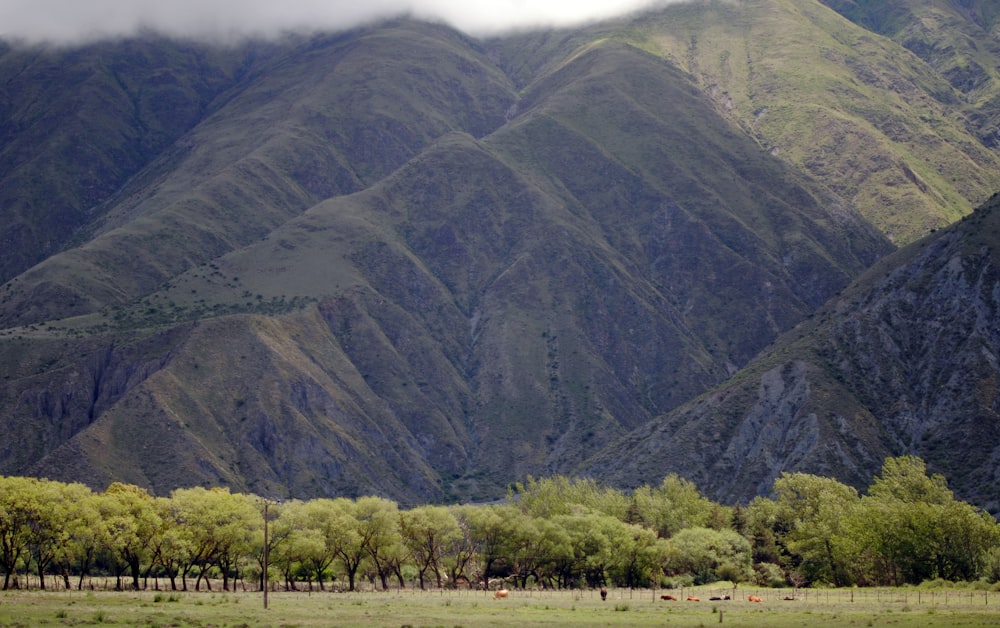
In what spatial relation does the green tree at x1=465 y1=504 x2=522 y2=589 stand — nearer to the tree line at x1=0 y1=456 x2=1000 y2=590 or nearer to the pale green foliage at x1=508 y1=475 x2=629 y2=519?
the tree line at x1=0 y1=456 x2=1000 y2=590

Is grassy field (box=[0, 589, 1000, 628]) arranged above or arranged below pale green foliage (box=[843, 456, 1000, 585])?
below

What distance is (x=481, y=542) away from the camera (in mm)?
145750

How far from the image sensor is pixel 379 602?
102 meters

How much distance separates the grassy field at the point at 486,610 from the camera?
83.1m

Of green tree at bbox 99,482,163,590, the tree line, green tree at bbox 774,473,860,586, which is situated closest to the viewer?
green tree at bbox 99,482,163,590

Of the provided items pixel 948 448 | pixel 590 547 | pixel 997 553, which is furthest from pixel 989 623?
pixel 948 448

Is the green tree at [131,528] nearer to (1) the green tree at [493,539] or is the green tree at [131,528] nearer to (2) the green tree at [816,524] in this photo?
(1) the green tree at [493,539]

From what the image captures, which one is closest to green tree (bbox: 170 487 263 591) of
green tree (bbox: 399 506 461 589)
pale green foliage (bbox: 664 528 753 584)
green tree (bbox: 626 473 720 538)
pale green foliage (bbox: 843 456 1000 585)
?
green tree (bbox: 399 506 461 589)

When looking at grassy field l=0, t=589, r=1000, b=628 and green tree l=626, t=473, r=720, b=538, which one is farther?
green tree l=626, t=473, r=720, b=538

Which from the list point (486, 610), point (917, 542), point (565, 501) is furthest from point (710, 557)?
point (486, 610)

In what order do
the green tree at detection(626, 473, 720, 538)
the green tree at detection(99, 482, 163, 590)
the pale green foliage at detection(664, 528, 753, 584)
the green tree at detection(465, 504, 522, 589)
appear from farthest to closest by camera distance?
1. the green tree at detection(626, 473, 720, 538)
2. the green tree at detection(465, 504, 522, 589)
3. the pale green foliage at detection(664, 528, 753, 584)
4. the green tree at detection(99, 482, 163, 590)

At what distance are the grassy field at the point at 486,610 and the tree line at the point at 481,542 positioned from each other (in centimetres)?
1455

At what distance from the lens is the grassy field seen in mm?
83125

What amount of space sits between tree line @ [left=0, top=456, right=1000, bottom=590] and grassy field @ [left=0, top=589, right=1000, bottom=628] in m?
14.6
